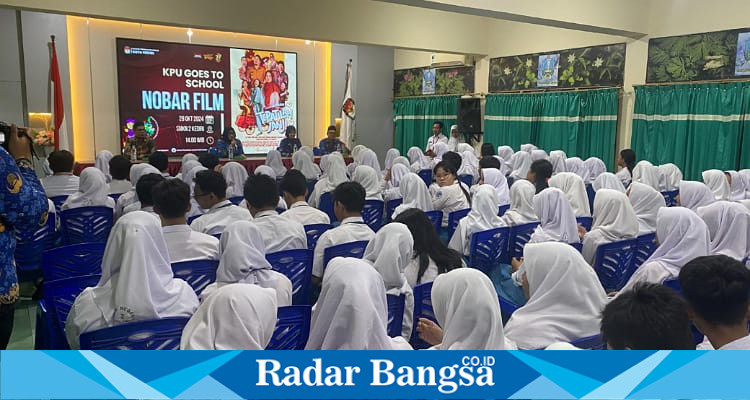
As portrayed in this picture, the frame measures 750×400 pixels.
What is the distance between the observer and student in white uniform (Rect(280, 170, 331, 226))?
4035mm

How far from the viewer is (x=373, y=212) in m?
5.48

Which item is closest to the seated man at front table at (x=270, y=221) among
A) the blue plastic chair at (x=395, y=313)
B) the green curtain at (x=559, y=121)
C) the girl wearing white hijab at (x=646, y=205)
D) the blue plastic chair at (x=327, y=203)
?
the blue plastic chair at (x=395, y=313)

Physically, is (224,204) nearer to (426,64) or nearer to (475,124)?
(475,124)

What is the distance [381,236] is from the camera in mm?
2721

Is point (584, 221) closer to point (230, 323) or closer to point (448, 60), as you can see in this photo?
point (230, 323)

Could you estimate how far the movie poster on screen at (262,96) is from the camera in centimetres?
1126

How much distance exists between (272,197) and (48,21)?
7816mm

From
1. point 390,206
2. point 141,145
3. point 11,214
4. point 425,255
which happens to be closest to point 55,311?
point 11,214

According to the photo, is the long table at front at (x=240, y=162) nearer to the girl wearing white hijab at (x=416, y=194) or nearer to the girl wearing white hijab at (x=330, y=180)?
the girl wearing white hijab at (x=330, y=180)

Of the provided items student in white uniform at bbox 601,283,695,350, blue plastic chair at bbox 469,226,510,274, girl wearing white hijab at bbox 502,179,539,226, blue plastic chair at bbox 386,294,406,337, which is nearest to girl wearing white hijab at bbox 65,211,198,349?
blue plastic chair at bbox 386,294,406,337

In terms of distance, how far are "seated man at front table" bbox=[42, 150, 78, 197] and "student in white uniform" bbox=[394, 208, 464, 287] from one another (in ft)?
12.7

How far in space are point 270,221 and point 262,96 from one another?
861 cm

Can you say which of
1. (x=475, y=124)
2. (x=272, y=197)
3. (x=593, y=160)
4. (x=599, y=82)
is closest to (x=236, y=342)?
(x=272, y=197)

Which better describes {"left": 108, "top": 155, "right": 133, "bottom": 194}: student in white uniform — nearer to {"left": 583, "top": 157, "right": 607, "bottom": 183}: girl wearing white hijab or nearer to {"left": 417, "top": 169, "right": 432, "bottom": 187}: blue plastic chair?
{"left": 417, "top": 169, "right": 432, "bottom": 187}: blue plastic chair
